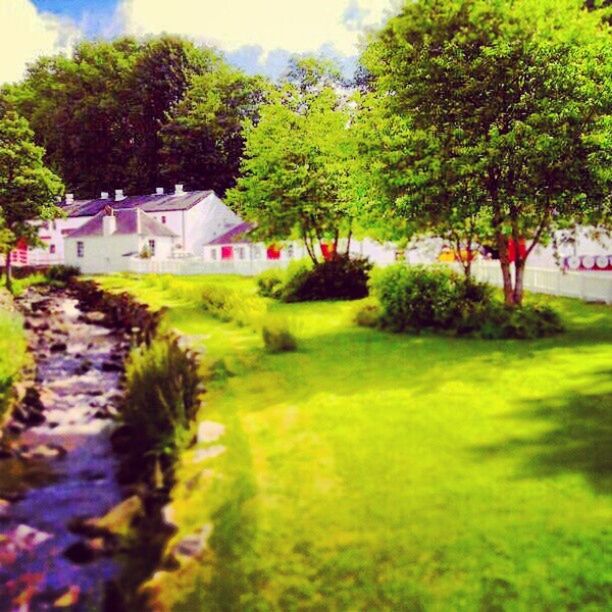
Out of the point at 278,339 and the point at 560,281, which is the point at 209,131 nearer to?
the point at 560,281

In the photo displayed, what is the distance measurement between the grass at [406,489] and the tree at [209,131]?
231ft

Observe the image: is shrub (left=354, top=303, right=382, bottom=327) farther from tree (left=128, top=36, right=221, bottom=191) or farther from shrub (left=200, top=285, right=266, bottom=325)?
tree (left=128, top=36, right=221, bottom=191)

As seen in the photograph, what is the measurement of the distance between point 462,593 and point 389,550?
76 cm

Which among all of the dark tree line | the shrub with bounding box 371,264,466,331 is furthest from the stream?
the dark tree line

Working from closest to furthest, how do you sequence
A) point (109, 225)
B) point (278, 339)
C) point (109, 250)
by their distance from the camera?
point (278, 339) → point (109, 250) → point (109, 225)

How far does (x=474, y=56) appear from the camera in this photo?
16219mm

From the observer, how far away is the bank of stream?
252 inches

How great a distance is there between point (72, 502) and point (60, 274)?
147 feet

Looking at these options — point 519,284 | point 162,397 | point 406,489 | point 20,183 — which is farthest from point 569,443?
point 20,183

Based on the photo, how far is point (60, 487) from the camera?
927 centimetres

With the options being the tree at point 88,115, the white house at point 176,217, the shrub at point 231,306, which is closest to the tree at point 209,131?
the tree at point 88,115

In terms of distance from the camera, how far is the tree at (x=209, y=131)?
7975 cm

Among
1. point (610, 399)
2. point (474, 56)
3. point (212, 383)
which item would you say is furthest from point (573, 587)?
point (474, 56)

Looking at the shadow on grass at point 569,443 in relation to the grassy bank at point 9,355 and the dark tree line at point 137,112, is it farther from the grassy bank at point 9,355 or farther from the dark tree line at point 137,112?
the dark tree line at point 137,112
